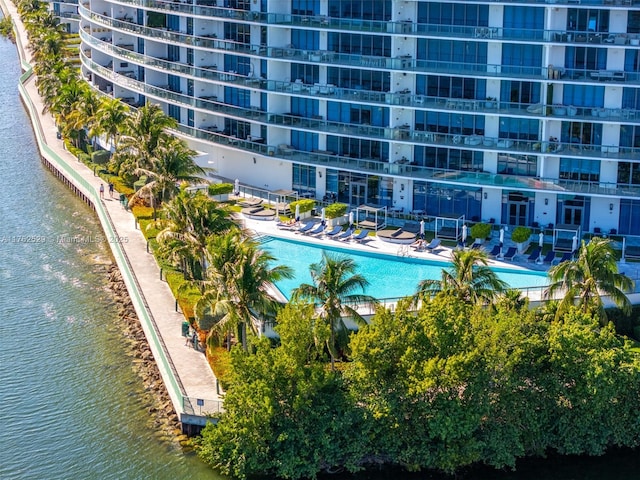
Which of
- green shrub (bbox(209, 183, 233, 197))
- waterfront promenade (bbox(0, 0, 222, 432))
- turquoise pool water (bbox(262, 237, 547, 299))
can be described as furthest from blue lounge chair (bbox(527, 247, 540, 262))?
green shrub (bbox(209, 183, 233, 197))

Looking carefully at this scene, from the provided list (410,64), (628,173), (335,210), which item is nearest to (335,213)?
(335,210)

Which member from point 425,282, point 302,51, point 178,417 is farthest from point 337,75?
point 178,417

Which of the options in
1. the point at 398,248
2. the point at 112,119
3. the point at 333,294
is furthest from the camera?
the point at 112,119

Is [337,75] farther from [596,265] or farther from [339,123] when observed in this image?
[596,265]

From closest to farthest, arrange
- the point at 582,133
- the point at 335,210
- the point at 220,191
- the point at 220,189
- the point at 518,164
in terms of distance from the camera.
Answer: the point at 582,133
the point at 518,164
the point at 335,210
the point at 220,189
the point at 220,191

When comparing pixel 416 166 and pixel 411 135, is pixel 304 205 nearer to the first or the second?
pixel 416 166

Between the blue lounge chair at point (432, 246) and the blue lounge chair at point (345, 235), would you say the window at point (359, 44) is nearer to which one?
the blue lounge chair at point (345, 235)

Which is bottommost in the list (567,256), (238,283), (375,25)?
(567,256)
